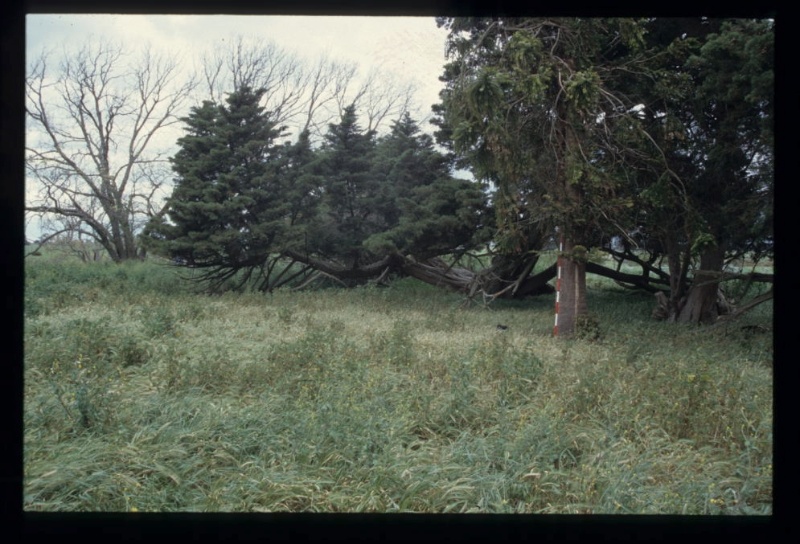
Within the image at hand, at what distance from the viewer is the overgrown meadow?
2.61m

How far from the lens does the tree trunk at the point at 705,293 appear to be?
5594mm

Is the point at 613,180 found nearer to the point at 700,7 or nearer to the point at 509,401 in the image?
the point at 509,401

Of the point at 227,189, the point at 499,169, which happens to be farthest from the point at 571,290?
the point at 227,189

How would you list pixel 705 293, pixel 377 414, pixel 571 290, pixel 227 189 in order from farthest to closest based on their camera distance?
pixel 705 293 < pixel 227 189 < pixel 571 290 < pixel 377 414

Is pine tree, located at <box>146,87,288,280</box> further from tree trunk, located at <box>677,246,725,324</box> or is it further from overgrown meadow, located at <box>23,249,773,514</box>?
tree trunk, located at <box>677,246,725,324</box>

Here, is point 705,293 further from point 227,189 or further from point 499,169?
point 227,189

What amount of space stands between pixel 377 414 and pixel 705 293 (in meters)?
4.81

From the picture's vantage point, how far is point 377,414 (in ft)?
10.8

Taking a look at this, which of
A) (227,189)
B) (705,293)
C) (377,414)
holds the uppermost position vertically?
(227,189)

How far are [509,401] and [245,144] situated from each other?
159 inches

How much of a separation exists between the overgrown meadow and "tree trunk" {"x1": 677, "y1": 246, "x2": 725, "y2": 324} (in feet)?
1.56
